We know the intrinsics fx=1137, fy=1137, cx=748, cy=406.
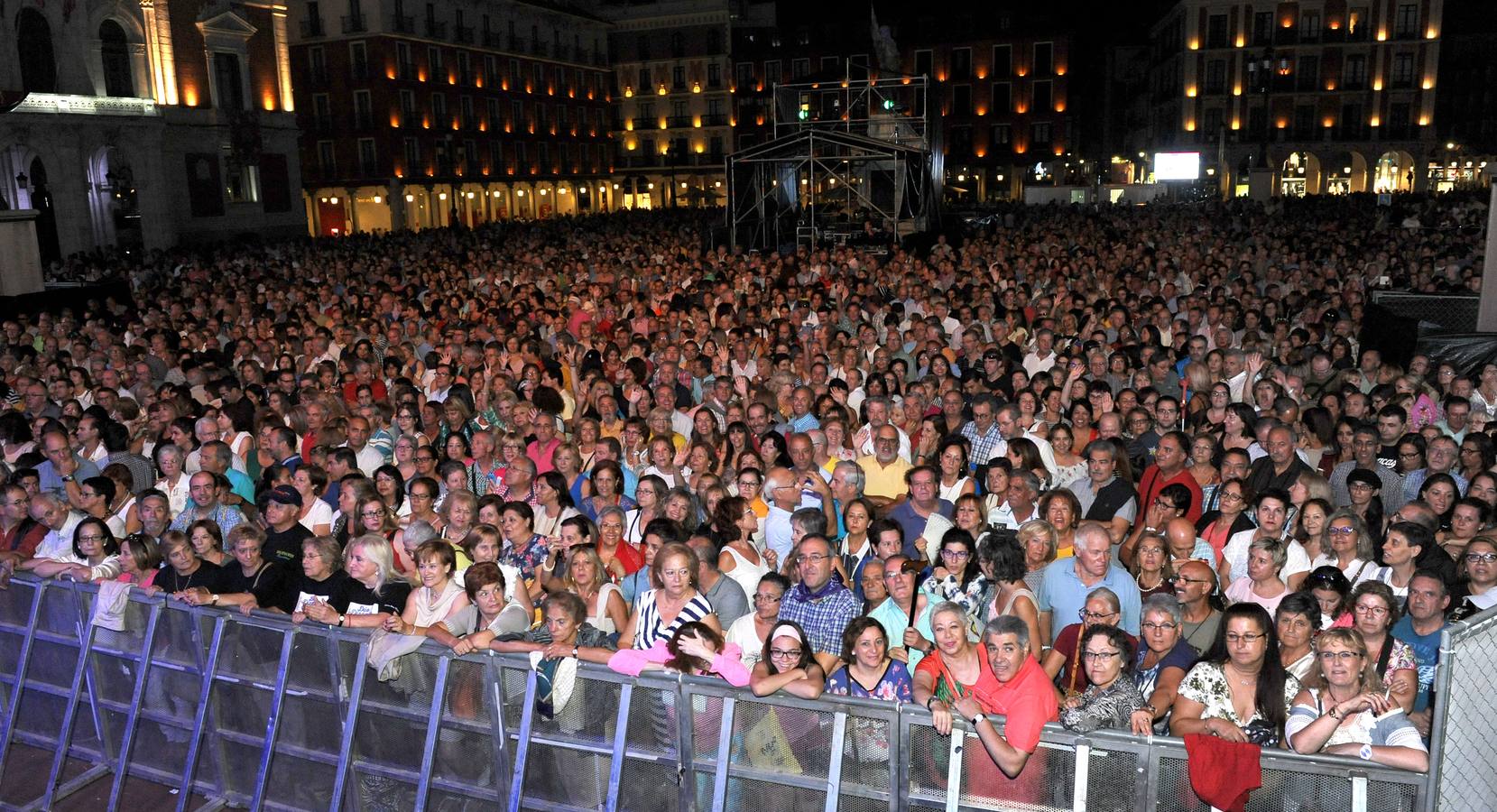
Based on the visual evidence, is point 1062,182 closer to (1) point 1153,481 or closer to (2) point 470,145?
(2) point 470,145

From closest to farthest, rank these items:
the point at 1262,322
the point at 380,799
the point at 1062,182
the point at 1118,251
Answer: the point at 380,799, the point at 1262,322, the point at 1118,251, the point at 1062,182

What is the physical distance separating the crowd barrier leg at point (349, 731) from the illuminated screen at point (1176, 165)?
156ft

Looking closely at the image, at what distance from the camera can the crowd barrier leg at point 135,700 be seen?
17.7 feet

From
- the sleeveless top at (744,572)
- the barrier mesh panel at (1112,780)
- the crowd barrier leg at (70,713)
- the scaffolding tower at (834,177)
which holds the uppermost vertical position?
the scaffolding tower at (834,177)

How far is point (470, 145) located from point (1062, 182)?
33.3m

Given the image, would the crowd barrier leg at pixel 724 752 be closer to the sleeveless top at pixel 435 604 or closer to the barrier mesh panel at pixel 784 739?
the barrier mesh panel at pixel 784 739

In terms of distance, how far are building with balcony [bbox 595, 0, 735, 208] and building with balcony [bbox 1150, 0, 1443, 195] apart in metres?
27.3

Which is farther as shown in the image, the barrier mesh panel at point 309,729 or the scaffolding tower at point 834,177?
the scaffolding tower at point 834,177

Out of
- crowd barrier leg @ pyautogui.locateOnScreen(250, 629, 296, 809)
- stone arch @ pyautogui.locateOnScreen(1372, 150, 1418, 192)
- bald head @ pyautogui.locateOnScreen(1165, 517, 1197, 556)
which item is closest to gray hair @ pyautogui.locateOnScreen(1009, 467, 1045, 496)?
bald head @ pyautogui.locateOnScreen(1165, 517, 1197, 556)

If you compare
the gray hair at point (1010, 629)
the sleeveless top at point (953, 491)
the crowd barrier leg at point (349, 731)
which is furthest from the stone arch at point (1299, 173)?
the crowd barrier leg at point (349, 731)

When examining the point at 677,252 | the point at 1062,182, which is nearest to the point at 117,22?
the point at 677,252

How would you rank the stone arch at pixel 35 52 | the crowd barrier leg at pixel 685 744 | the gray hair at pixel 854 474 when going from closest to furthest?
the crowd barrier leg at pixel 685 744 < the gray hair at pixel 854 474 < the stone arch at pixel 35 52

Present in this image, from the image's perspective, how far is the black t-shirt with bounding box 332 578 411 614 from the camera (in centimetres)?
546

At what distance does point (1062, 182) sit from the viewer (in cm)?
6569
